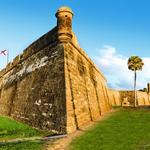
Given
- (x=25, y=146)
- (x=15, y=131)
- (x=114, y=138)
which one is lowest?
(x=25, y=146)

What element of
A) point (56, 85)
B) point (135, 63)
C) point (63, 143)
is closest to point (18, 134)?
point (56, 85)

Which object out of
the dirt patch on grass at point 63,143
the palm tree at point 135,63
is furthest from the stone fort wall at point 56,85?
the palm tree at point 135,63

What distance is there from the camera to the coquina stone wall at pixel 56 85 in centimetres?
1753

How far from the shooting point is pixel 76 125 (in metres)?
17.6

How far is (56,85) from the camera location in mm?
18328

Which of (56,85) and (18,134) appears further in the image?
(56,85)

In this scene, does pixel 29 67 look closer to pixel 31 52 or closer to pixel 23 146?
pixel 31 52

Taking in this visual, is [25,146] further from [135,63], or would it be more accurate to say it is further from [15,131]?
[135,63]

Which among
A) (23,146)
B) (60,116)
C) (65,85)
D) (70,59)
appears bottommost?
(23,146)

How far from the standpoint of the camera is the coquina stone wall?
17.5 metres

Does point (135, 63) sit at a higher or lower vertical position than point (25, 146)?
higher

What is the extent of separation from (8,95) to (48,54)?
32.7 ft

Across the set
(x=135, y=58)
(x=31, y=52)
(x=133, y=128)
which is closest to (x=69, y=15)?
(x=31, y=52)

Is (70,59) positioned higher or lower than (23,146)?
higher
